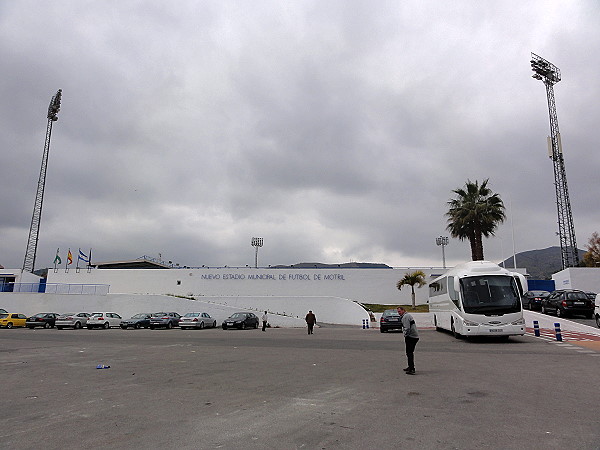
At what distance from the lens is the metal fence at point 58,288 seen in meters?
44.7

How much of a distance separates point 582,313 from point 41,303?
47.4m

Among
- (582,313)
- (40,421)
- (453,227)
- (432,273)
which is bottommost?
(40,421)

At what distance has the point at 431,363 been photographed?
13.0 meters

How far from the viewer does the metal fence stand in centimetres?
4469

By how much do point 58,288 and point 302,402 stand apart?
1775 inches

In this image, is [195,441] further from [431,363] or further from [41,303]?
[41,303]

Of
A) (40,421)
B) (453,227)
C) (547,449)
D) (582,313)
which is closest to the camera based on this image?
(547,449)

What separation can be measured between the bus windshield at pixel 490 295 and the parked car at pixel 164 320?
24.9 meters

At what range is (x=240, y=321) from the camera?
34438 mm

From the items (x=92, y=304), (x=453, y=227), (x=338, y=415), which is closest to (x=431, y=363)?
(x=338, y=415)

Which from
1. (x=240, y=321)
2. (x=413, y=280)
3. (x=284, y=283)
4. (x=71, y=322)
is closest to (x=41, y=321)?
(x=71, y=322)

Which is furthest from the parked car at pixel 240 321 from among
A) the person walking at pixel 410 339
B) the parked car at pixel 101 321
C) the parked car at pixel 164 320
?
the person walking at pixel 410 339

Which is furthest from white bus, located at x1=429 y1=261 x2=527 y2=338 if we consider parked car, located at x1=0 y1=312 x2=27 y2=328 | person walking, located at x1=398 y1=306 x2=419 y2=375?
parked car, located at x1=0 y1=312 x2=27 y2=328

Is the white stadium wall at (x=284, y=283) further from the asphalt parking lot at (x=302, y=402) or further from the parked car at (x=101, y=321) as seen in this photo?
the asphalt parking lot at (x=302, y=402)
